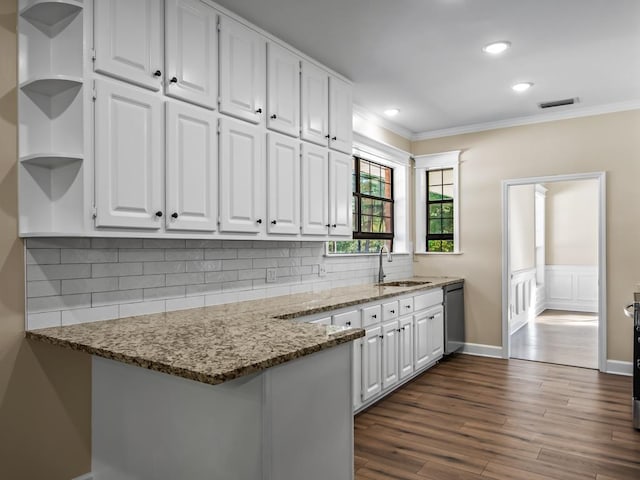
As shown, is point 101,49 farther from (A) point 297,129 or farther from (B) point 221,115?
(A) point 297,129

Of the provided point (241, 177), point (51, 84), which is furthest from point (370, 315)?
A: point (51, 84)

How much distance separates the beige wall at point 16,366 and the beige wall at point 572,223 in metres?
9.05

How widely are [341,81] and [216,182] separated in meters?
1.74

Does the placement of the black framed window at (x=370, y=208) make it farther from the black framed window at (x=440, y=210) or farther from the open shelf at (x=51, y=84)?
the open shelf at (x=51, y=84)

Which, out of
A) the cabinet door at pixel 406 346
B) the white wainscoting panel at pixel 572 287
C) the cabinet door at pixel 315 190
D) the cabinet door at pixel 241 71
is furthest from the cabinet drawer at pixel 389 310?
the white wainscoting panel at pixel 572 287

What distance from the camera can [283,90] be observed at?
322 cm

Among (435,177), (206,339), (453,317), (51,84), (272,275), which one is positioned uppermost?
(435,177)

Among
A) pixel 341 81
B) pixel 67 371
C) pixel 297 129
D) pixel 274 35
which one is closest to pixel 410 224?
pixel 341 81

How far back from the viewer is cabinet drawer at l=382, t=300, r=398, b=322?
376 centimetres

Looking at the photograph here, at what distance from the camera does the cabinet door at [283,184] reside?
311cm

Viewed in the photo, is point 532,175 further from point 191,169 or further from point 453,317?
point 191,169

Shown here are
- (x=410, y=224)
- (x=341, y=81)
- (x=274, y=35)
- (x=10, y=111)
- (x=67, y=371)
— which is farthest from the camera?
(x=410, y=224)

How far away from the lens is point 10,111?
207 cm

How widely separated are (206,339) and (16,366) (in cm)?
93
